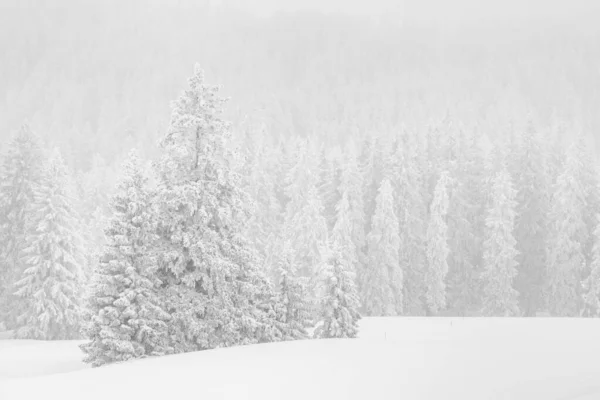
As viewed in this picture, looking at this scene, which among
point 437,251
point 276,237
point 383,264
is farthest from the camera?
point 276,237

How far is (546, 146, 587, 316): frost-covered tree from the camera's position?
42.0 m

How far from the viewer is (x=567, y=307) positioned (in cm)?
4238

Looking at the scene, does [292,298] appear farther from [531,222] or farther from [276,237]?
[531,222]

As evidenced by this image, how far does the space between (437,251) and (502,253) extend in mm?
4671

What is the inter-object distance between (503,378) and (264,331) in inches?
448

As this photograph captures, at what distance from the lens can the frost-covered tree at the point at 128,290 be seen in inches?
675

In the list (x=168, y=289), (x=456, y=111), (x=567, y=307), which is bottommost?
(x=567, y=307)

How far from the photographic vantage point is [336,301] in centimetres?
2197

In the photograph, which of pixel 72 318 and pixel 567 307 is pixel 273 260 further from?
pixel 567 307

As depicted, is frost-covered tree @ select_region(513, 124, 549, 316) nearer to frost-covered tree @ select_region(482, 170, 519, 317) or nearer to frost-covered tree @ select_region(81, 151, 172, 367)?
frost-covered tree @ select_region(482, 170, 519, 317)

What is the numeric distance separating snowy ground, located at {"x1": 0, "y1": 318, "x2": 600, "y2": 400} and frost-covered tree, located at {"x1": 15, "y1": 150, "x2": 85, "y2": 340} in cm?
2048

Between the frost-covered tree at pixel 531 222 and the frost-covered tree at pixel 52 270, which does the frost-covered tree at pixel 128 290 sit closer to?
the frost-covered tree at pixel 52 270

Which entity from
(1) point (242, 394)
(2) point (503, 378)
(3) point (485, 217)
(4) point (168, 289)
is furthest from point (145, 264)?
(3) point (485, 217)

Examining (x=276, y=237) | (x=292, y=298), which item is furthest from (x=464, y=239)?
(x=292, y=298)
